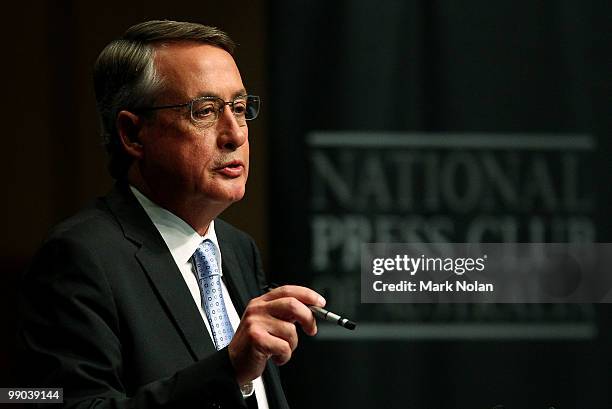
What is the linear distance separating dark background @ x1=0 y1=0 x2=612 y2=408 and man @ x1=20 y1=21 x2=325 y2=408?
2.48ft

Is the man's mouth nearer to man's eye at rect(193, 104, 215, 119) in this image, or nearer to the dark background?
man's eye at rect(193, 104, 215, 119)

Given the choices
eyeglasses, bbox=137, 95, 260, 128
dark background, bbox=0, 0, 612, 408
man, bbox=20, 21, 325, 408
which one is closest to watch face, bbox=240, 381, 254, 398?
man, bbox=20, 21, 325, 408

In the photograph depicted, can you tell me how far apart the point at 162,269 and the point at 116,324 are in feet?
0.45

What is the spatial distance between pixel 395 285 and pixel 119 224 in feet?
3.60

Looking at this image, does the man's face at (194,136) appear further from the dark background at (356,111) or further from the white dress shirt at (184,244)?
the dark background at (356,111)

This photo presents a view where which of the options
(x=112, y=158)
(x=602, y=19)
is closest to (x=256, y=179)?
(x=112, y=158)

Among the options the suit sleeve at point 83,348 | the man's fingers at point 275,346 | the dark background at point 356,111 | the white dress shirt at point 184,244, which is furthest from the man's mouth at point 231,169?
the dark background at point 356,111

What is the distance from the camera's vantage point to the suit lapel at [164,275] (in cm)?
134

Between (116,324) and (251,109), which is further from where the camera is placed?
(251,109)

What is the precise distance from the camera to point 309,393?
2.37m

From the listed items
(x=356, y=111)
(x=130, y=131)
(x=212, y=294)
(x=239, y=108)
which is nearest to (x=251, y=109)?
(x=239, y=108)

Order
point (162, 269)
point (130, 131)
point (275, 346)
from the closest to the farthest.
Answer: point (275, 346) → point (162, 269) → point (130, 131)

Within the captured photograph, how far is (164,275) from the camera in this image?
1.38 m

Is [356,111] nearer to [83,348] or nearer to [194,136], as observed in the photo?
[194,136]
